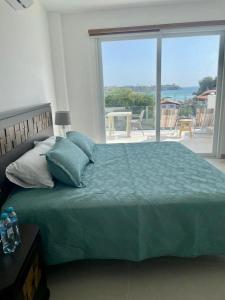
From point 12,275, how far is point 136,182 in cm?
108

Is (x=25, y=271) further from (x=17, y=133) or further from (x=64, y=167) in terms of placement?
(x=17, y=133)

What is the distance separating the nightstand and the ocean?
134 inches

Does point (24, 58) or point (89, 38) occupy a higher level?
point (89, 38)

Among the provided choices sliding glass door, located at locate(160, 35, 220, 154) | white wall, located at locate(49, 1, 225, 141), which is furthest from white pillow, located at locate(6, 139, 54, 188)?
sliding glass door, located at locate(160, 35, 220, 154)

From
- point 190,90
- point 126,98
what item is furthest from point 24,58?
point 190,90

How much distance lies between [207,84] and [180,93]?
478 millimetres

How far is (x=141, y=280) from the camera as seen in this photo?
162cm

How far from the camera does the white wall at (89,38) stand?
3596 mm

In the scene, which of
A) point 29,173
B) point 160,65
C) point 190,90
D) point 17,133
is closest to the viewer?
point 29,173

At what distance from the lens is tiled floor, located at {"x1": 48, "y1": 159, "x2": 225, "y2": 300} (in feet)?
4.97

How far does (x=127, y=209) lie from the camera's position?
1.54 metres

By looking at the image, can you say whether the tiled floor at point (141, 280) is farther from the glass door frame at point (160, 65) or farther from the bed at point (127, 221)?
the glass door frame at point (160, 65)

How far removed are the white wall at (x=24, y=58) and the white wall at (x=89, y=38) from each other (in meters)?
0.42

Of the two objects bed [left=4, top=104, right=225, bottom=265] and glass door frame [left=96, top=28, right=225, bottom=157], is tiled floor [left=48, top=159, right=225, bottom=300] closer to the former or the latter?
bed [left=4, top=104, right=225, bottom=265]
